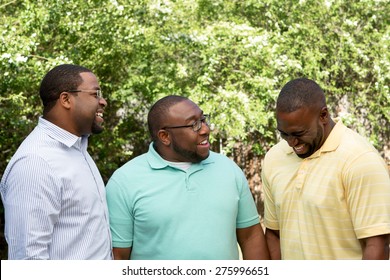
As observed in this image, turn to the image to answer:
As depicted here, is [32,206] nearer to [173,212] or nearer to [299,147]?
[173,212]

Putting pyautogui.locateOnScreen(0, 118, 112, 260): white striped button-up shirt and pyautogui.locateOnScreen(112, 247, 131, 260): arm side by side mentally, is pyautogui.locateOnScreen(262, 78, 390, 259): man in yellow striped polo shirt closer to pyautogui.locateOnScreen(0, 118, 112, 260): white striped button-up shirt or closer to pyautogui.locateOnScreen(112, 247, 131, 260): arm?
pyautogui.locateOnScreen(112, 247, 131, 260): arm

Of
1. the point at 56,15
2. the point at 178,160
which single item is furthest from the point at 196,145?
the point at 56,15

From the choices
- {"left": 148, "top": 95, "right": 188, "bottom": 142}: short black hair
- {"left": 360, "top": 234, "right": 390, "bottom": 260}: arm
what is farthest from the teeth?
{"left": 148, "top": 95, "right": 188, "bottom": 142}: short black hair

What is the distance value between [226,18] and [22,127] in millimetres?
4091

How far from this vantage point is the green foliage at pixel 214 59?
1149cm

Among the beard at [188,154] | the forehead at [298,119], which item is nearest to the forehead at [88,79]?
the beard at [188,154]

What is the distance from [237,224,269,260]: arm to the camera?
4.06 metres

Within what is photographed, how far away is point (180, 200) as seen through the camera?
3889 mm

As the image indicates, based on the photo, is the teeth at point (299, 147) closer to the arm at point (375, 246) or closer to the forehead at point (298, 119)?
the forehead at point (298, 119)

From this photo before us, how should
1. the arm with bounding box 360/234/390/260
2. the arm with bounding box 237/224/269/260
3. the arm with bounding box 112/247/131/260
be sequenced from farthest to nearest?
1. the arm with bounding box 237/224/269/260
2. the arm with bounding box 112/247/131/260
3. the arm with bounding box 360/234/390/260

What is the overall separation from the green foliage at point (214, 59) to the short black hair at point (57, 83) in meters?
6.90

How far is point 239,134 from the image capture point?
12.9m

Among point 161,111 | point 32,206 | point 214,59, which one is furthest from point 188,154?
point 214,59

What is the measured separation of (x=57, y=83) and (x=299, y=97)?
1.16m
